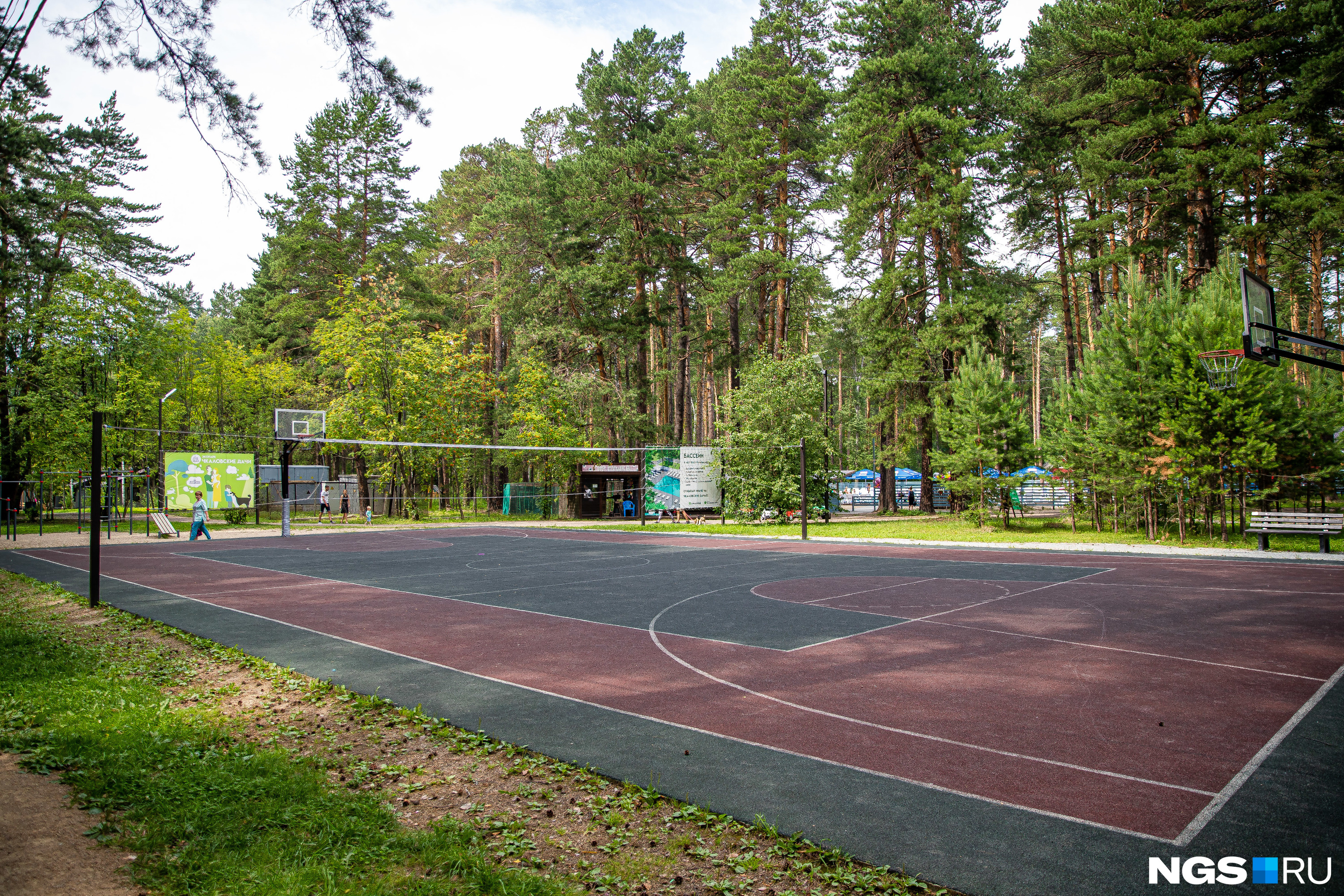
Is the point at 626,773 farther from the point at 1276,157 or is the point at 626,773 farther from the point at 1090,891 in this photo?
the point at 1276,157

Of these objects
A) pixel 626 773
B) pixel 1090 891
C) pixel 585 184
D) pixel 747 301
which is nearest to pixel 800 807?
pixel 626 773

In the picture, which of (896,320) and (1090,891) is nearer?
(1090,891)

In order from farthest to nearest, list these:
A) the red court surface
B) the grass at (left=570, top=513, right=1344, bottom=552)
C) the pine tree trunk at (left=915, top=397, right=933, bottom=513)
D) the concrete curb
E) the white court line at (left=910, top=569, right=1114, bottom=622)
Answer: the pine tree trunk at (left=915, top=397, right=933, bottom=513), the grass at (left=570, top=513, right=1344, bottom=552), the concrete curb, the white court line at (left=910, top=569, right=1114, bottom=622), the red court surface

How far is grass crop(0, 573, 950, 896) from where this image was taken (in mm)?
3312

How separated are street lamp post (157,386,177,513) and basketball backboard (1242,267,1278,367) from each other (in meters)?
31.8

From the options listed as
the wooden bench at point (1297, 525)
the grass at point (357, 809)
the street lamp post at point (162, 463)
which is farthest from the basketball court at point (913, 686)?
the street lamp post at point (162, 463)

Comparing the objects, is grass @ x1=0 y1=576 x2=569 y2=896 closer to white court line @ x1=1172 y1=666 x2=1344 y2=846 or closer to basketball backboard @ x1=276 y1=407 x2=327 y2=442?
white court line @ x1=1172 y1=666 x2=1344 y2=846

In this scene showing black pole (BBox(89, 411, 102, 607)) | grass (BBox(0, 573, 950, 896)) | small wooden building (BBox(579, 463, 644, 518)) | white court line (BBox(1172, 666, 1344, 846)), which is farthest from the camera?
small wooden building (BBox(579, 463, 644, 518))

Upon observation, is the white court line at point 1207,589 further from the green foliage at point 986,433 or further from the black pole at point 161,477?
the black pole at point 161,477

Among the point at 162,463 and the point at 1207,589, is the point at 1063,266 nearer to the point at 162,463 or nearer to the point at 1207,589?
the point at 1207,589

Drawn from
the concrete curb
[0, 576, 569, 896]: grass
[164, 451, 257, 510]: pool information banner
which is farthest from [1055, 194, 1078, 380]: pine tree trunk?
[164, 451, 257, 510]: pool information banner

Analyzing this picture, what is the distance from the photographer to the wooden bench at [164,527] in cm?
2575

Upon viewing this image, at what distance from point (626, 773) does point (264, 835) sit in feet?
6.50

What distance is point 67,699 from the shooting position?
588cm
